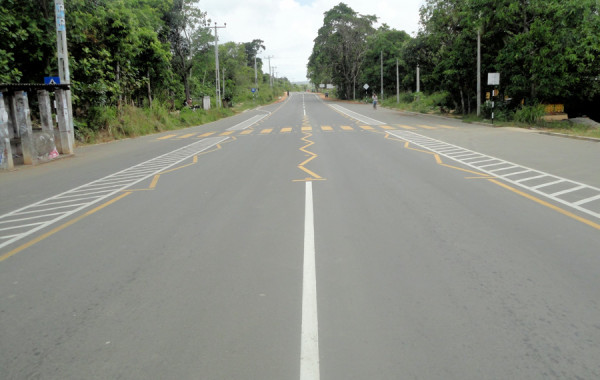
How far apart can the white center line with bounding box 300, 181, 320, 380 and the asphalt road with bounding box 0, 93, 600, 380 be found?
0.02 meters

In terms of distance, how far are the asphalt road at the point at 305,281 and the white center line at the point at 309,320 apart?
0.05ft

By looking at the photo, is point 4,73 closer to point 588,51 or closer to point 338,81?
point 588,51

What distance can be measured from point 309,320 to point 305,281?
Answer: 36.0 inches

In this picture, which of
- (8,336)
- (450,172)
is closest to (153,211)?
(8,336)

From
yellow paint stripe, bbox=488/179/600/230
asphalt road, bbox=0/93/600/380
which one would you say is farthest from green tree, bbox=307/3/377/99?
asphalt road, bbox=0/93/600/380

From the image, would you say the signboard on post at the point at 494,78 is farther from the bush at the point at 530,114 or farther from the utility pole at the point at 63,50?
the utility pole at the point at 63,50

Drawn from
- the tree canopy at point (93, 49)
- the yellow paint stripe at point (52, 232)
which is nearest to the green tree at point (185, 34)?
the tree canopy at point (93, 49)

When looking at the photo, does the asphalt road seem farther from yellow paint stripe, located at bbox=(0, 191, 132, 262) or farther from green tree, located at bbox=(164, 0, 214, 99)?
green tree, located at bbox=(164, 0, 214, 99)

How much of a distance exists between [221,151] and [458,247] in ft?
44.6

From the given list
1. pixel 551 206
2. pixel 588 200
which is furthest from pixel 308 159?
pixel 588 200

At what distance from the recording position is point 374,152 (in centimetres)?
1683

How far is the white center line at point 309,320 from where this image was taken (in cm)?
350

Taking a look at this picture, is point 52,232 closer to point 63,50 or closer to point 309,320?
point 309,320

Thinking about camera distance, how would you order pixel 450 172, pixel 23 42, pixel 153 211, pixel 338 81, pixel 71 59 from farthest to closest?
pixel 338 81 → pixel 71 59 → pixel 23 42 → pixel 450 172 → pixel 153 211
